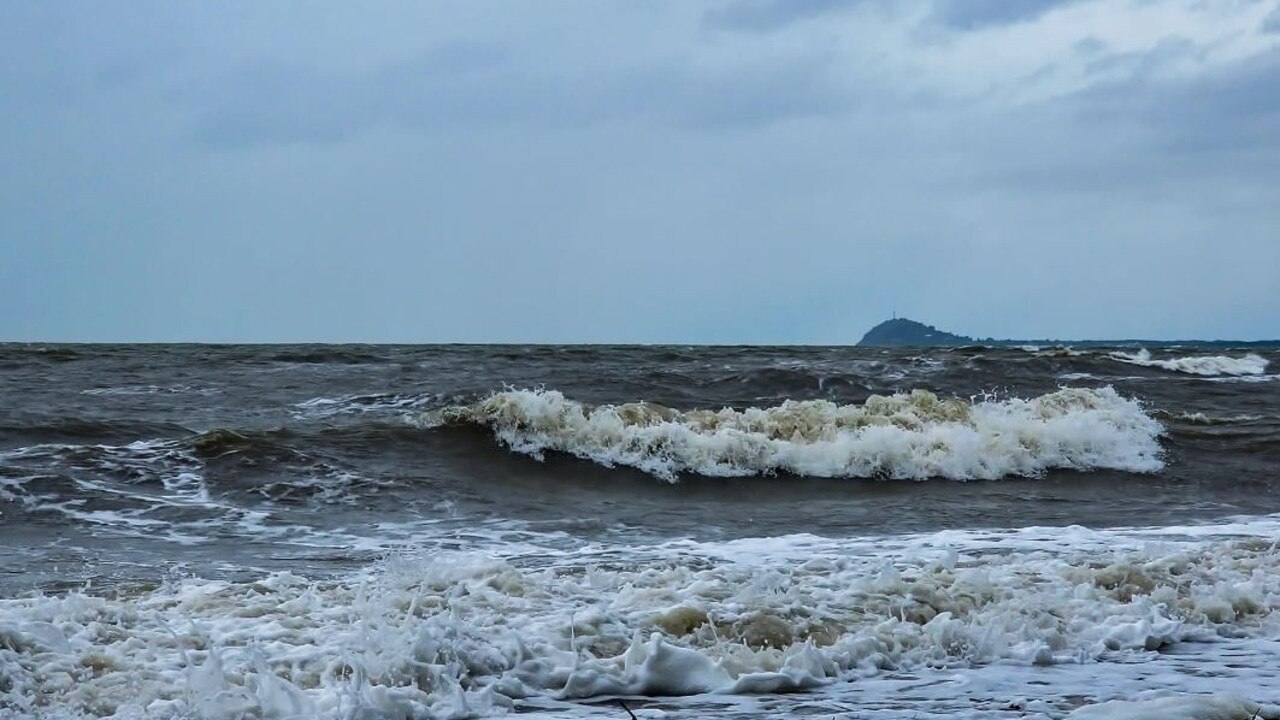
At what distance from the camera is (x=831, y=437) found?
1335 cm

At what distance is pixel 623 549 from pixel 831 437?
583 cm

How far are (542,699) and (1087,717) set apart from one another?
6.25 ft

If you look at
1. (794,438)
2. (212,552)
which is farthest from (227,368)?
(212,552)

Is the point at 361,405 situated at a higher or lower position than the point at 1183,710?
higher

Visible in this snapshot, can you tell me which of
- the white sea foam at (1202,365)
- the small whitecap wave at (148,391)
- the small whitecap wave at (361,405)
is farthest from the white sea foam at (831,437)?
the white sea foam at (1202,365)

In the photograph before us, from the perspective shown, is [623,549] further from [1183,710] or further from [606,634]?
[1183,710]

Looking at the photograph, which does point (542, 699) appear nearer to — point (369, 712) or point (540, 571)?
point (369, 712)

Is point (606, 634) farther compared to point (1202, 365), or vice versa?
point (1202, 365)

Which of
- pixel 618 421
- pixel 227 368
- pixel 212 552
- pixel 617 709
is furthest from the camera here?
pixel 227 368

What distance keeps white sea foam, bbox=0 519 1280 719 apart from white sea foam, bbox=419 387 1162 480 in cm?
561

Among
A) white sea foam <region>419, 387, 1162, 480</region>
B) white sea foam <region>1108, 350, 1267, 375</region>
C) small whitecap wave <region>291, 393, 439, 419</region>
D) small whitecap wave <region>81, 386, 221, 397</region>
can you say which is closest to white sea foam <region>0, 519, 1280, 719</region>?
white sea foam <region>419, 387, 1162, 480</region>

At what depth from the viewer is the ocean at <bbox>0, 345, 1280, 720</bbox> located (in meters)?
4.71

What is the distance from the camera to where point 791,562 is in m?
7.20

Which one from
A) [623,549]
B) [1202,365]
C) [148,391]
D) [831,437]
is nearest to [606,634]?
[623,549]
